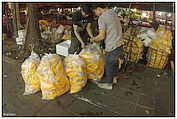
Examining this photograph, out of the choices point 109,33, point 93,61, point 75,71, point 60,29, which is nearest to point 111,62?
point 93,61

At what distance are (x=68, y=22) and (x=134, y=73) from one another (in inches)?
88.8

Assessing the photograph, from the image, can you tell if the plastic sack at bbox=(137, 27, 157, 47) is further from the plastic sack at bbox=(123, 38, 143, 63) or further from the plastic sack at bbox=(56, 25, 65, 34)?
the plastic sack at bbox=(56, 25, 65, 34)

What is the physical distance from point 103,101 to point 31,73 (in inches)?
41.5

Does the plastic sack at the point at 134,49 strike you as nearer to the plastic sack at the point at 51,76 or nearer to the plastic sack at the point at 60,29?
the plastic sack at the point at 51,76

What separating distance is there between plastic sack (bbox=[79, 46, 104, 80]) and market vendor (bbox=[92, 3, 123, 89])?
136 mm

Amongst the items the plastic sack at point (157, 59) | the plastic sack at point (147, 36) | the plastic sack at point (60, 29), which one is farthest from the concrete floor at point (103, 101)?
the plastic sack at point (60, 29)

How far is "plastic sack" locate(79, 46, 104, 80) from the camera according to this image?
2.66 metres

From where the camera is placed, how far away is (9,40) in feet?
15.4

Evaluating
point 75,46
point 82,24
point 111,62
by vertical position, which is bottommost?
point 111,62

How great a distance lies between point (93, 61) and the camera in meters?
2.68

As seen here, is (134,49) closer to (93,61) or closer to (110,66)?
(110,66)

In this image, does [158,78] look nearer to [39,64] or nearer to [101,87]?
[101,87]

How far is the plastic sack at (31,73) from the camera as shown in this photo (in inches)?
97.3

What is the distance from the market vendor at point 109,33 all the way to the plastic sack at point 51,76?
646mm
